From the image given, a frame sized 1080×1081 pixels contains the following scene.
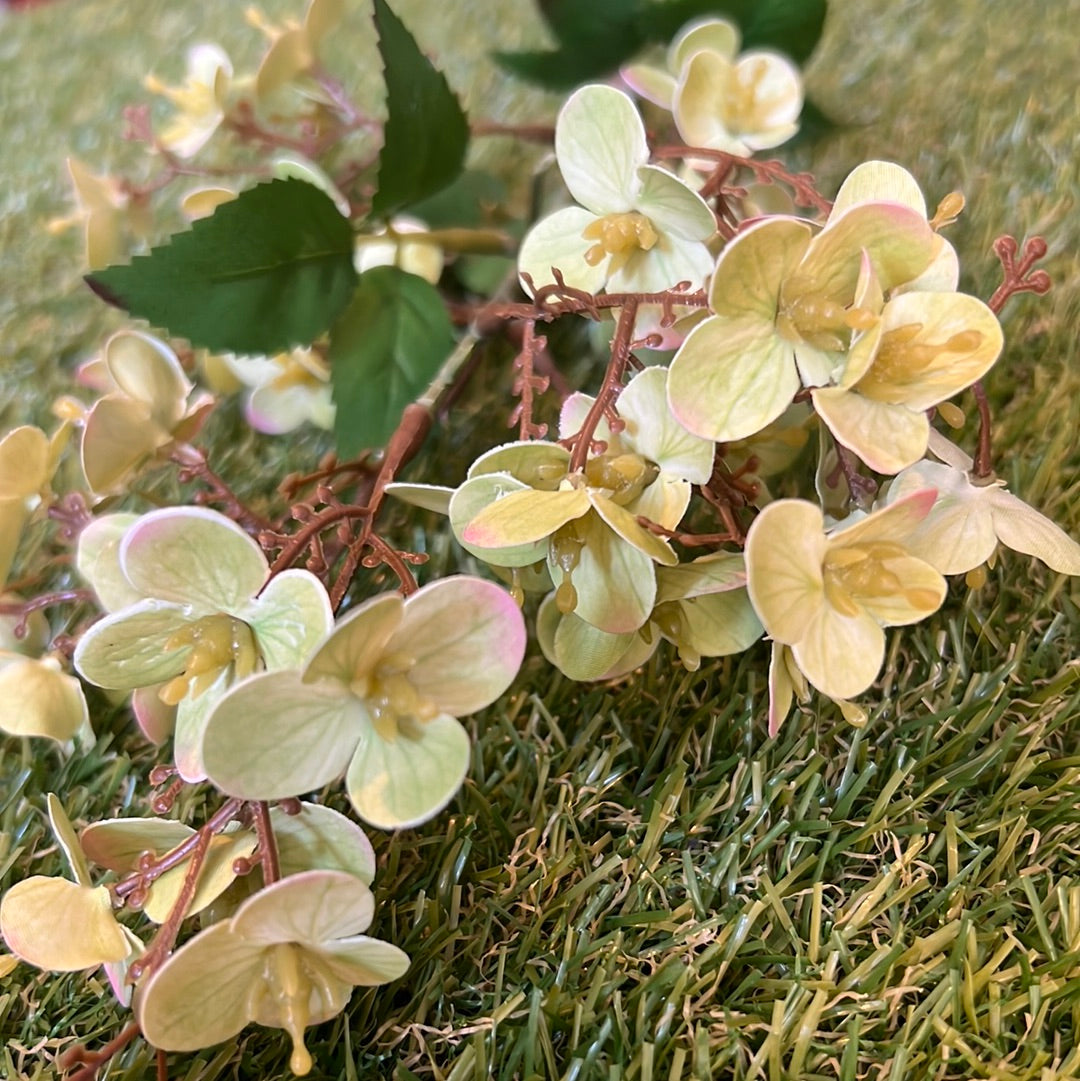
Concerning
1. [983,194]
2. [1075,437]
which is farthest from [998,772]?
[983,194]

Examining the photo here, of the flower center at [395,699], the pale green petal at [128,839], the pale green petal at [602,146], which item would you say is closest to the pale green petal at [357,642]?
the flower center at [395,699]

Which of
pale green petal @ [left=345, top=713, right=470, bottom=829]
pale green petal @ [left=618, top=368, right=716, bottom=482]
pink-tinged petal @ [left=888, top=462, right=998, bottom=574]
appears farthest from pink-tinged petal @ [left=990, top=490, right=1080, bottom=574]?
pale green petal @ [left=345, top=713, right=470, bottom=829]

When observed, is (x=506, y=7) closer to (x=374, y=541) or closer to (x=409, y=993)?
(x=374, y=541)

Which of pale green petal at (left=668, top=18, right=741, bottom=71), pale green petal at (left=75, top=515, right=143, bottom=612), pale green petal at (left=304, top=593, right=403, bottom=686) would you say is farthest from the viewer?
pale green petal at (left=668, top=18, right=741, bottom=71)

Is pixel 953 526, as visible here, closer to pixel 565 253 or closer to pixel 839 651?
pixel 839 651

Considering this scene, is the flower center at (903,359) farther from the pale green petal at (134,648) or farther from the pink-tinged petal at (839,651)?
the pale green petal at (134,648)

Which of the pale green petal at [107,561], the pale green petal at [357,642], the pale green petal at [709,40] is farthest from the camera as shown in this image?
the pale green petal at [709,40]

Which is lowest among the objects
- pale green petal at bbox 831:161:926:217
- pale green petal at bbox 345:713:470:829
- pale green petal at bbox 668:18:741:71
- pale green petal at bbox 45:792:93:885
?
pale green petal at bbox 45:792:93:885

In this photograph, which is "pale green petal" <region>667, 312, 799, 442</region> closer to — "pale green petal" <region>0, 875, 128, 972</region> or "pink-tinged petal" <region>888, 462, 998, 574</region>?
"pink-tinged petal" <region>888, 462, 998, 574</region>
